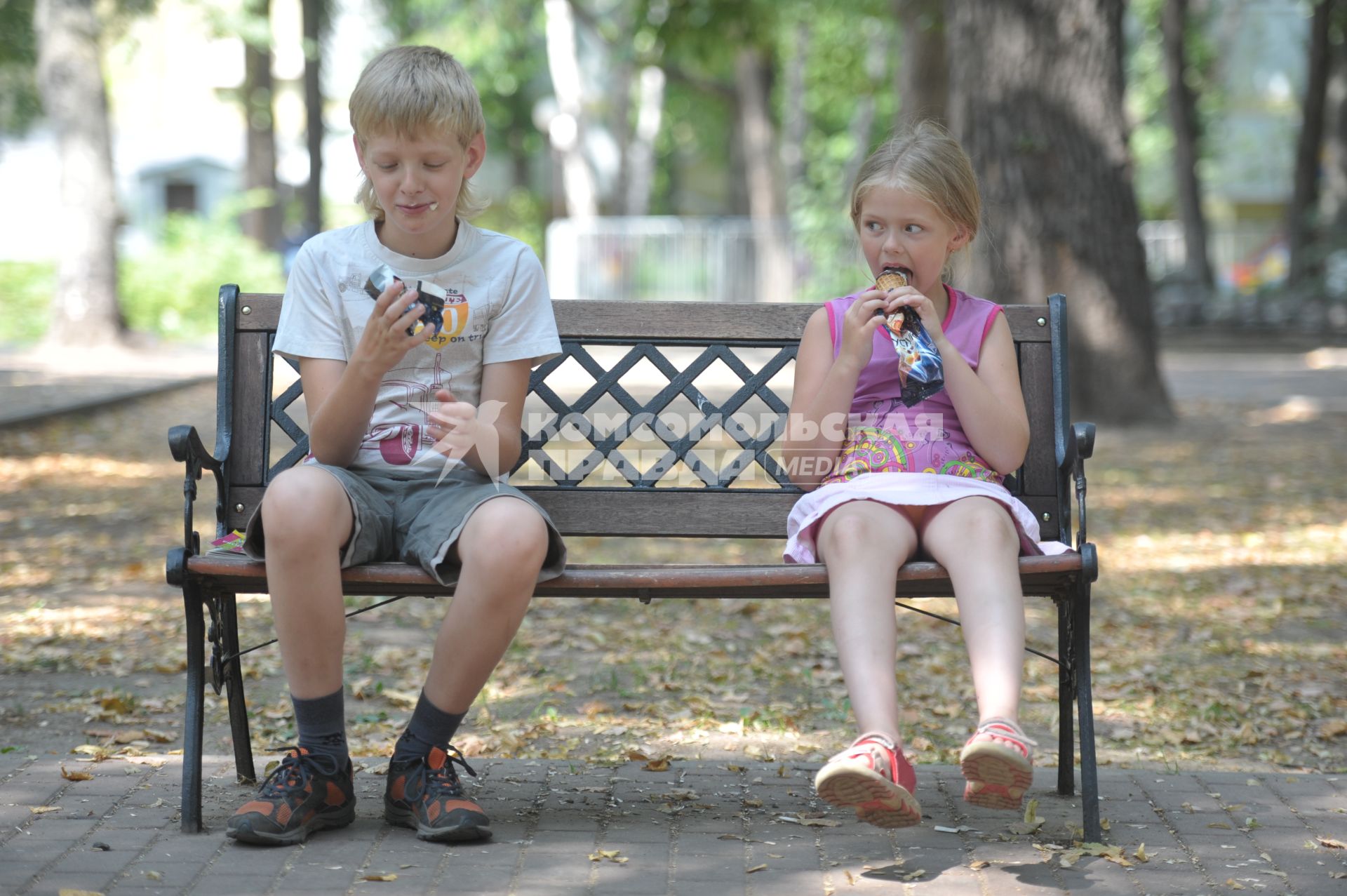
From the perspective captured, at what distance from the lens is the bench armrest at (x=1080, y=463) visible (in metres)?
2.96

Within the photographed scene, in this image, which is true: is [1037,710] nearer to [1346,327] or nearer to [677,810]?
[677,810]

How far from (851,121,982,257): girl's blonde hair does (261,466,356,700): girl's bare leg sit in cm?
130

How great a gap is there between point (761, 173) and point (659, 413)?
74.3ft

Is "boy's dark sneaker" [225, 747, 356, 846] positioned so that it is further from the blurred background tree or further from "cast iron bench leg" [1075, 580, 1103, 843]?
the blurred background tree

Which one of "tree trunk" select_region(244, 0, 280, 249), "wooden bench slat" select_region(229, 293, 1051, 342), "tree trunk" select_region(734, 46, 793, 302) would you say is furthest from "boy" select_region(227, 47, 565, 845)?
"tree trunk" select_region(244, 0, 280, 249)

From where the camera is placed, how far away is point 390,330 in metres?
2.82

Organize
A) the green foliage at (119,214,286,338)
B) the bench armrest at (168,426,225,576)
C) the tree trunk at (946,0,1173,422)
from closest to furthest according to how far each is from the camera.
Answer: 1. the bench armrest at (168,426,225,576)
2. the tree trunk at (946,0,1173,422)
3. the green foliage at (119,214,286,338)

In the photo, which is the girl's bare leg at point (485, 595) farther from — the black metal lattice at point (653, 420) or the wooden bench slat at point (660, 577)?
the black metal lattice at point (653, 420)

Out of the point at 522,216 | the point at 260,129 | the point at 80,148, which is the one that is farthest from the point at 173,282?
the point at 522,216

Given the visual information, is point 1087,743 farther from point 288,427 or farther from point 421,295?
point 288,427

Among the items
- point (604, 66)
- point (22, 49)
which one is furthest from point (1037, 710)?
point (604, 66)

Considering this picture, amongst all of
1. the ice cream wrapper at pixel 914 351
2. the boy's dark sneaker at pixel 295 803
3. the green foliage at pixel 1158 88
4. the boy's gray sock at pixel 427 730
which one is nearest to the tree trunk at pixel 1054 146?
the ice cream wrapper at pixel 914 351

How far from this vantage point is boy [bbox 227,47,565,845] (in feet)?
9.34

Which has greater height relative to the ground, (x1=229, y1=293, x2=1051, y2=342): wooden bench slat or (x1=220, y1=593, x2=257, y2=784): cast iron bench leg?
(x1=229, y1=293, x2=1051, y2=342): wooden bench slat
